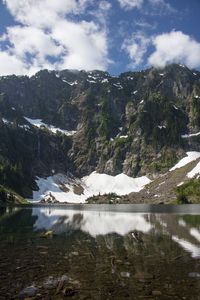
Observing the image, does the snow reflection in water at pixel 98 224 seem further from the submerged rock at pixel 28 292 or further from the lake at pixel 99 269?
the submerged rock at pixel 28 292

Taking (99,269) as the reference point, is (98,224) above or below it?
above

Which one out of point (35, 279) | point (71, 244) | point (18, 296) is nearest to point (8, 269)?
point (35, 279)

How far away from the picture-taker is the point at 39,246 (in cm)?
5650

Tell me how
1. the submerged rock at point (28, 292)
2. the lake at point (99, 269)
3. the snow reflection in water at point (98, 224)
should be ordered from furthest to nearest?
the snow reflection in water at point (98, 224) < the lake at point (99, 269) < the submerged rock at point (28, 292)

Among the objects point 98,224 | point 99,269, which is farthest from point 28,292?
point 98,224

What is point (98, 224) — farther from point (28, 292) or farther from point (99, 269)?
point (28, 292)

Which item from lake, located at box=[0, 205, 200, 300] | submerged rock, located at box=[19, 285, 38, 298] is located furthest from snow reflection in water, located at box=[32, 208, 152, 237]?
submerged rock, located at box=[19, 285, 38, 298]

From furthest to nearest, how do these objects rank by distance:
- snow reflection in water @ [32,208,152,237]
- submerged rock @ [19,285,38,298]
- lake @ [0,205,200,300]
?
snow reflection in water @ [32,208,152,237] < lake @ [0,205,200,300] < submerged rock @ [19,285,38,298]

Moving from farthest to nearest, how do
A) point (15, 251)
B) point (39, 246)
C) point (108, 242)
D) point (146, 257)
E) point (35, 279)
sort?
point (108, 242), point (39, 246), point (15, 251), point (146, 257), point (35, 279)

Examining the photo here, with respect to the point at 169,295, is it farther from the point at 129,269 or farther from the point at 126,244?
the point at 126,244

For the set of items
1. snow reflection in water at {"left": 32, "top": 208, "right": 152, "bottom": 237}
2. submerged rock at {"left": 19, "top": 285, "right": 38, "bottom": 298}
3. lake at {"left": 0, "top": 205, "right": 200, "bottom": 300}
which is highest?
snow reflection in water at {"left": 32, "top": 208, "right": 152, "bottom": 237}

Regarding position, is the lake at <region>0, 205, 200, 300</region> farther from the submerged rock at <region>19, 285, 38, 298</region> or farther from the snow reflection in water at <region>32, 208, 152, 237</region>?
the snow reflection in water at <region>32, 208, 152, 237</region>

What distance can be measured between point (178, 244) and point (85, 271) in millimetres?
24675

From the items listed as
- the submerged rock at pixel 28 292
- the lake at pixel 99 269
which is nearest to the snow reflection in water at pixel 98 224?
the lake at pixel 99 269
